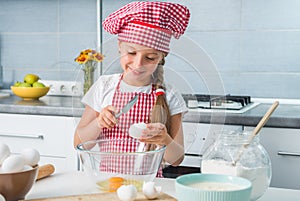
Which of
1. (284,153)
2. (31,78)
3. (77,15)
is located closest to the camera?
(284,153)

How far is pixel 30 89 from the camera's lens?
2.71 meters

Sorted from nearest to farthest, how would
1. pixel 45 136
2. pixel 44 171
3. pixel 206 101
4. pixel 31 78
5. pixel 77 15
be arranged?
pixel 44 171 < pixel 206 101 < pixel 45 136 < pixel 31 78 < pixel 77 15

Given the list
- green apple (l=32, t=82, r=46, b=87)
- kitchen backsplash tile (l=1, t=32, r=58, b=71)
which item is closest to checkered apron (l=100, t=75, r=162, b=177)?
green apple (l=32, t=82, r=46, b=87)

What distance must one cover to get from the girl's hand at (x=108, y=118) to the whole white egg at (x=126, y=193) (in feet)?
0.67

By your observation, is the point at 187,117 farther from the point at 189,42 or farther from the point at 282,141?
the point at 282,141

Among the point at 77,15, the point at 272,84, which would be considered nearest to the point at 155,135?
the point at 272,84

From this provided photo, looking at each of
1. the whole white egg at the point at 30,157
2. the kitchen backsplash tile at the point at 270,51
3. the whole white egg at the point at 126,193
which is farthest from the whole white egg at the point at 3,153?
the kitchen backsplash tile at the point at 270,51

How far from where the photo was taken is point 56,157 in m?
2.44

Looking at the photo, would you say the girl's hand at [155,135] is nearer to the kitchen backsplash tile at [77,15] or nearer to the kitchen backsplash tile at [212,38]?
the kitchen backsplash tile at [212,38]

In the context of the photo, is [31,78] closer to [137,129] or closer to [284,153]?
[284,153]

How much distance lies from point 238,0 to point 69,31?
3.19 ft

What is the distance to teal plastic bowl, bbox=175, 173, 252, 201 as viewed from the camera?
871 millimetres

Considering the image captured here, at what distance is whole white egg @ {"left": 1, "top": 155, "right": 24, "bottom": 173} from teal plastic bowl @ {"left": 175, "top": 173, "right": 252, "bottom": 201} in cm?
36

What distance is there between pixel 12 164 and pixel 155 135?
328mm
